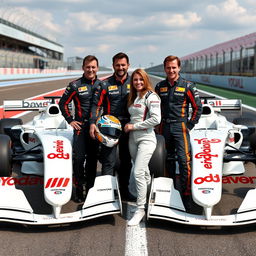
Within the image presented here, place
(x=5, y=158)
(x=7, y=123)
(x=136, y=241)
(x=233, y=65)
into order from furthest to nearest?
(x=233, y=65) → (x=7, y=123) → (x=5, y=158) → (x=136, y=241)

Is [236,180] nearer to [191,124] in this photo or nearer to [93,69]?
[191,124]

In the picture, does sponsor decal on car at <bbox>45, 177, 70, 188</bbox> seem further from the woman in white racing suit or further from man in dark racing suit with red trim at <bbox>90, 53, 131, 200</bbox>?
the woman in white racing suit

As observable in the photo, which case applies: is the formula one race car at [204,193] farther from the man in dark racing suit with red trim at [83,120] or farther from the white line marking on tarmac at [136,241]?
the man in dark racing suit with red trim at [83,120]

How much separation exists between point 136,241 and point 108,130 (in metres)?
1.26

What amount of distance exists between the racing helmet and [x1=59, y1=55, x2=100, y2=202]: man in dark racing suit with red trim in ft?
1.07

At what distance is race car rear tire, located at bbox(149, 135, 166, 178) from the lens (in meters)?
4.79

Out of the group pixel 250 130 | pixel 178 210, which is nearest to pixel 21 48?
pixel 250 130

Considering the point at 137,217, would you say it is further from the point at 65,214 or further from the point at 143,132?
the point at 143,132

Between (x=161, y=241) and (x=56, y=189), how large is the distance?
1.19 m

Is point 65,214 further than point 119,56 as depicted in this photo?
No

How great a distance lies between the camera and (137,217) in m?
4.25

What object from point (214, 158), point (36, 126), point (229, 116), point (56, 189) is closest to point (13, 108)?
point (36, 126)

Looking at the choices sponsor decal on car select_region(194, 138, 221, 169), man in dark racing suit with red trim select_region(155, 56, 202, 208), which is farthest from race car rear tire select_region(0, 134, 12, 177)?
sponsor decal on car select_region(194, 138, 221, 169)

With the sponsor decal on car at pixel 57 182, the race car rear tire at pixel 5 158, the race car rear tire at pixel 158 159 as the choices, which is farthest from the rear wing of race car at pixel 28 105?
the sponsor decal on car at pixel 57 182
